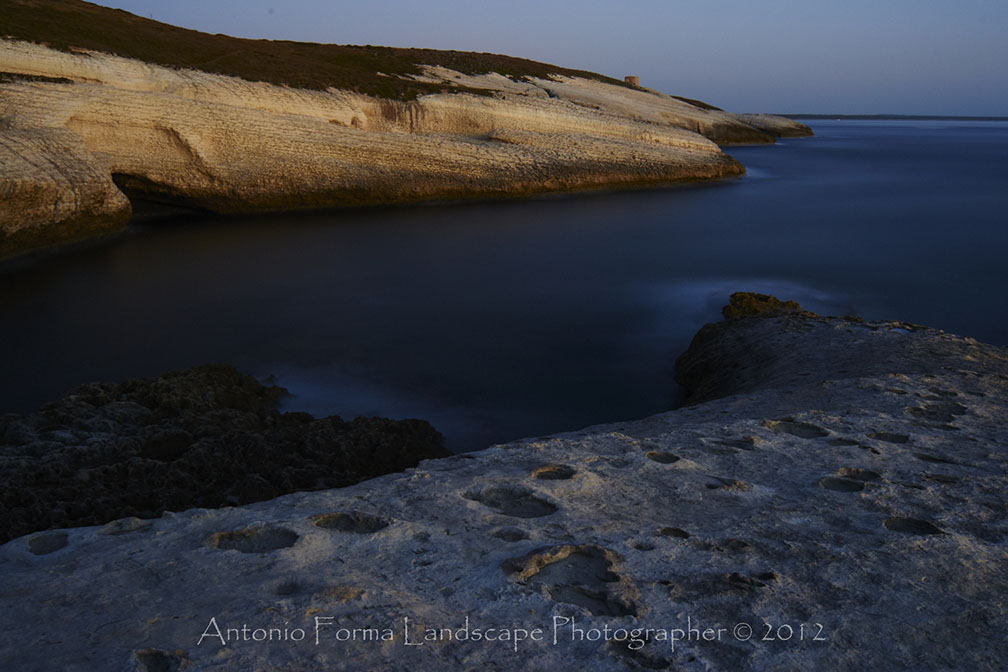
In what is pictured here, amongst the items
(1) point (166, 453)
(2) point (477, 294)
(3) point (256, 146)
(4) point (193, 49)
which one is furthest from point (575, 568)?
(4) point (193, 49)

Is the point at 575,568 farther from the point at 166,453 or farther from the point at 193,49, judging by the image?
the point at 193,49

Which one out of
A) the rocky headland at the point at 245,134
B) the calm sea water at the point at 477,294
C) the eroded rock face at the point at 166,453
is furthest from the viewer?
the rocky headland at the point at 245,134

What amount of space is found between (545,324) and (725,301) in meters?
2.02

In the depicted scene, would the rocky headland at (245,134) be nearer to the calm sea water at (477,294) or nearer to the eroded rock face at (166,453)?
the calm sea water at (477,294)

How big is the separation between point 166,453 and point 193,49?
1200cm

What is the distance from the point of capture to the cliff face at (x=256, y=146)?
9.29 metres

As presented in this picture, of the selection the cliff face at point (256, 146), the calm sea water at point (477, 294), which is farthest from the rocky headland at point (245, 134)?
the calm sea water at point (477, 294)

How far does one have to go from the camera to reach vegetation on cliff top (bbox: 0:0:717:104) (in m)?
11.5

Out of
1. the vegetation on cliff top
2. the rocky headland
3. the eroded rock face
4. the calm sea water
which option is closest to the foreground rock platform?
the eroded rock face

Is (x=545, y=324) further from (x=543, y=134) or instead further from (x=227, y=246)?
(x=543, y=134)

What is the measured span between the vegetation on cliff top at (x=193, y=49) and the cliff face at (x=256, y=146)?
45 centimetres

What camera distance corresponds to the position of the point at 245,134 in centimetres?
1152

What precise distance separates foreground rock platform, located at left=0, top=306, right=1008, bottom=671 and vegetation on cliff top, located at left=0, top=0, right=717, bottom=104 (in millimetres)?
11361

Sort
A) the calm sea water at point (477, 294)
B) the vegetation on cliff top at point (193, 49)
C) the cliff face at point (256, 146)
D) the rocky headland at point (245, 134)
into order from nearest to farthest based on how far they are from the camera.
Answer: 1. the calm sea water at point (477, 294)
2. the cliff face at point (256, 146)
3. the rocky headland at point (245, 134)
4. the vegetation on cliff top at point (193, 49)
